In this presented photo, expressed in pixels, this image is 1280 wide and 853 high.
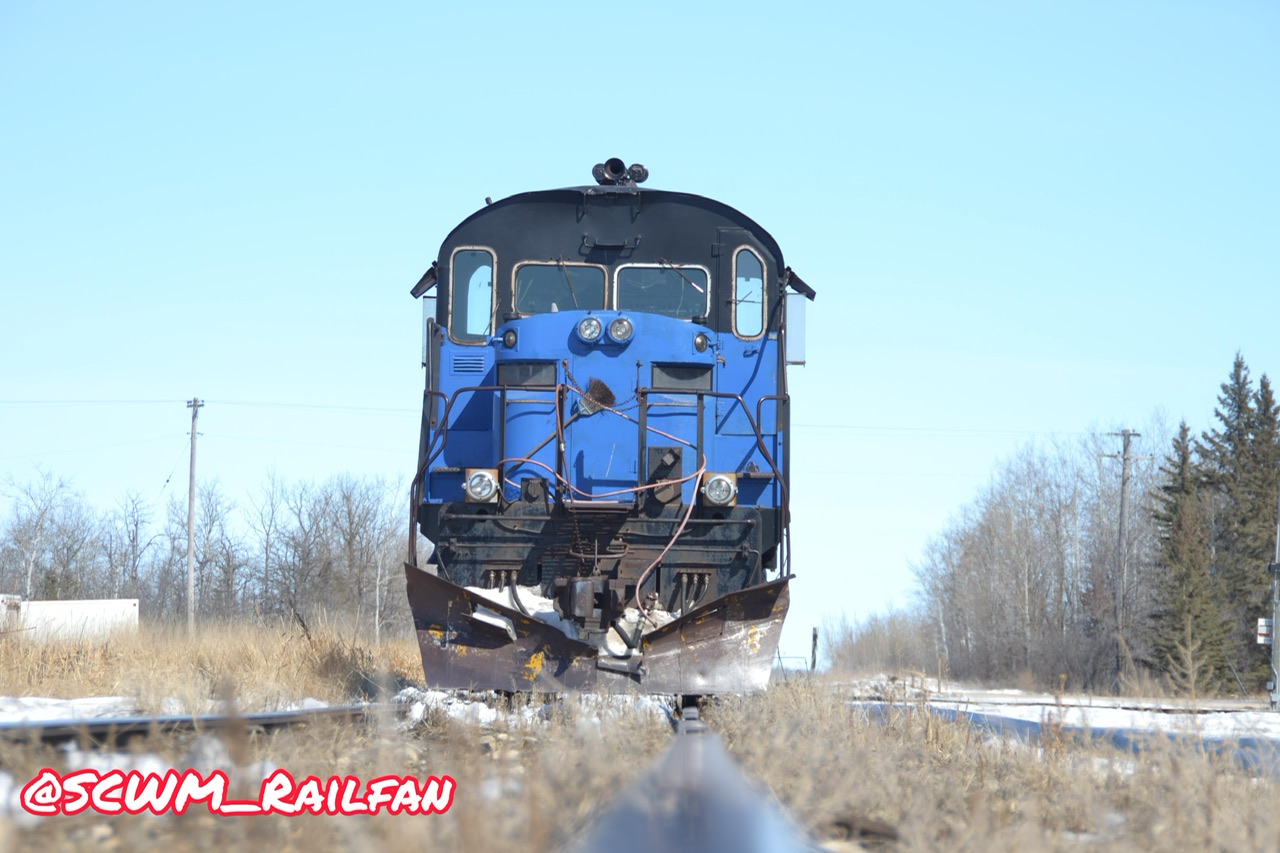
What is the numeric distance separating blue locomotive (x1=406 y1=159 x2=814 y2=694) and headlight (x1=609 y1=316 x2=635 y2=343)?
0.05ft

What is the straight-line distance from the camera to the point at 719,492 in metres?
8.88

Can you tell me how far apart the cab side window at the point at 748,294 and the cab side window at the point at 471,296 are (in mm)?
2041

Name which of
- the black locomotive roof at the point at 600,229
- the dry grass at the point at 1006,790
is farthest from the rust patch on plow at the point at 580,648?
the black locomotive roof at the point at 600,229

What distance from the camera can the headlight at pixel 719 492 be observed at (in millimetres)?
8867

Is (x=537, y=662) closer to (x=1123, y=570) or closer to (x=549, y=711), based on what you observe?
(x=549, y=711)

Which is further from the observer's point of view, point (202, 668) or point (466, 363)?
point (202, 668)

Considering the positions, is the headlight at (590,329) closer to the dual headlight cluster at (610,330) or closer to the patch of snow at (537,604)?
the dual headlight cluster at (610,330)

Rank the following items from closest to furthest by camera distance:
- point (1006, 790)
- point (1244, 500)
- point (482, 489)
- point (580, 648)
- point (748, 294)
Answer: point (1006, 790), point (580, 648), point (482, 489), point (748, 294), point (1244, 500)

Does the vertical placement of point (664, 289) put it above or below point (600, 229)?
below

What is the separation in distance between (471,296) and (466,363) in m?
0.61

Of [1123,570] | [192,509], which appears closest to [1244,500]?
[1123,570]

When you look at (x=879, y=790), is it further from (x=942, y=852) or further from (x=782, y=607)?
→ (x=782, y=607)

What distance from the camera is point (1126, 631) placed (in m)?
43.8

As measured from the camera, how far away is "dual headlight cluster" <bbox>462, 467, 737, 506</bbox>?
342 inches
